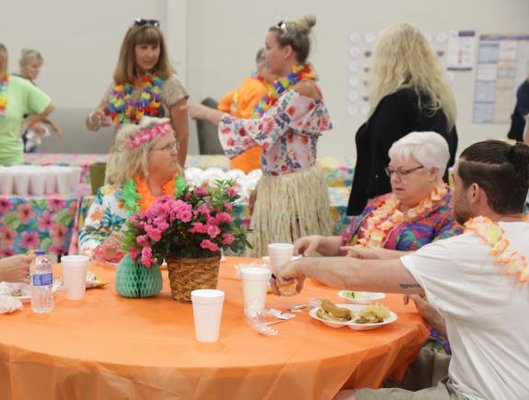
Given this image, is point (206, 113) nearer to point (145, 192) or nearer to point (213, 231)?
point (145, 192)

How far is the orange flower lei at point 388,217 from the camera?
2566 mm

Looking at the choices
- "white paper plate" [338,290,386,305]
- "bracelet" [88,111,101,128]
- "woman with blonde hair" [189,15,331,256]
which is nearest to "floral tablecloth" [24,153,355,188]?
"bracelet" [88,111,101,128]

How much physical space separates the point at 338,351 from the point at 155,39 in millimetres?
2664

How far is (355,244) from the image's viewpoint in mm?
2756

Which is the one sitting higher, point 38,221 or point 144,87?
point 144,87

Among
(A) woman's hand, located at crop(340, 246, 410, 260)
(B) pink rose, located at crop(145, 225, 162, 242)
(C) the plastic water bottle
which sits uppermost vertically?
(B) pink rose, located at crop(145, 225, 162, 242)

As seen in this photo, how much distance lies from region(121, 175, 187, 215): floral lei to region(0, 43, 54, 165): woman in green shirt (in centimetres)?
212

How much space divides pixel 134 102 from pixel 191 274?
2.08 m

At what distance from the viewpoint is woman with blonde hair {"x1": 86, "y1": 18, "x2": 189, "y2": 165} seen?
154 inches

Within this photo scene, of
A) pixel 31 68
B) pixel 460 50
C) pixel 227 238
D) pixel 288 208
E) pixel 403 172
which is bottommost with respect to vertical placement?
pixel 288 208

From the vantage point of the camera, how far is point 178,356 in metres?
1.63

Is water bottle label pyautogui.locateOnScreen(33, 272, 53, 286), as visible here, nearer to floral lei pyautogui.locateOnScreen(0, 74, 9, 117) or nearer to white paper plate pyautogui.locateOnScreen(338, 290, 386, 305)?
white paper plate pyautogui.locateOnScreen(338, 290, 386, 305)

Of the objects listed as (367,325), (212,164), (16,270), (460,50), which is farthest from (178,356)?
(460,50)

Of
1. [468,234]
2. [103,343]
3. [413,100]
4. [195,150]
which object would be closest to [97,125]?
[413,100]
